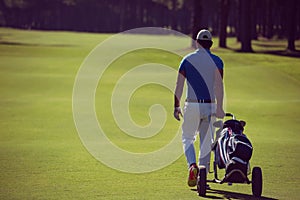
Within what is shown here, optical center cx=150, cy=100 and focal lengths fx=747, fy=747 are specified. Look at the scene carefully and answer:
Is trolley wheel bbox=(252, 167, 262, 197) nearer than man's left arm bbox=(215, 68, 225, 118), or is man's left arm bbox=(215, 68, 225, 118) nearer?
trolley wheel bbox=(252, 167, 262, 197)

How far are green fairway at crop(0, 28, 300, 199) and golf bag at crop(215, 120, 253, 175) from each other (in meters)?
0.59

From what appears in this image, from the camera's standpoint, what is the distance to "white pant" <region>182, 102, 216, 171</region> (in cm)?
1052

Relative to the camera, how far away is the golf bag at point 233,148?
965 centimetres

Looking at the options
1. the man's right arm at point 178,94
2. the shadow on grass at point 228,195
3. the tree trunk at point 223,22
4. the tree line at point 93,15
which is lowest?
the tree line at point 93,15

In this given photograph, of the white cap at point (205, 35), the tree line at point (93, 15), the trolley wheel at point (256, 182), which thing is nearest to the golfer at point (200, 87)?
the white cap at point (205, 35)

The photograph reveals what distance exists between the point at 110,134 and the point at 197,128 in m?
7.86

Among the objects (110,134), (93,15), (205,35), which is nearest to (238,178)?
(205,35)

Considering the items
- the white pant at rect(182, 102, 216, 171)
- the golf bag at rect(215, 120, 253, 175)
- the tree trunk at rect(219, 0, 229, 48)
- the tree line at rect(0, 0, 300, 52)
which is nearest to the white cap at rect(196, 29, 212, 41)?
the white pant at rect(182, 102, 216, 171)

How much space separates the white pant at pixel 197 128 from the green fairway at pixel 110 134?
0.52m

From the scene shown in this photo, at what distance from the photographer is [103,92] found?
1145 inches

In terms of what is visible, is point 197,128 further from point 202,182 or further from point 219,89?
point 202,182

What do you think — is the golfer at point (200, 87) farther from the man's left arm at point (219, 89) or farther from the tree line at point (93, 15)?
the tree line at point (93, 15)

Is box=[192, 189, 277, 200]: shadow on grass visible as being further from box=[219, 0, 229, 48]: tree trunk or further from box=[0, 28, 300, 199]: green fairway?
box=[219, 0, 229, 48]: tree trunk

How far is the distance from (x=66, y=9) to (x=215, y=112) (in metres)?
162
